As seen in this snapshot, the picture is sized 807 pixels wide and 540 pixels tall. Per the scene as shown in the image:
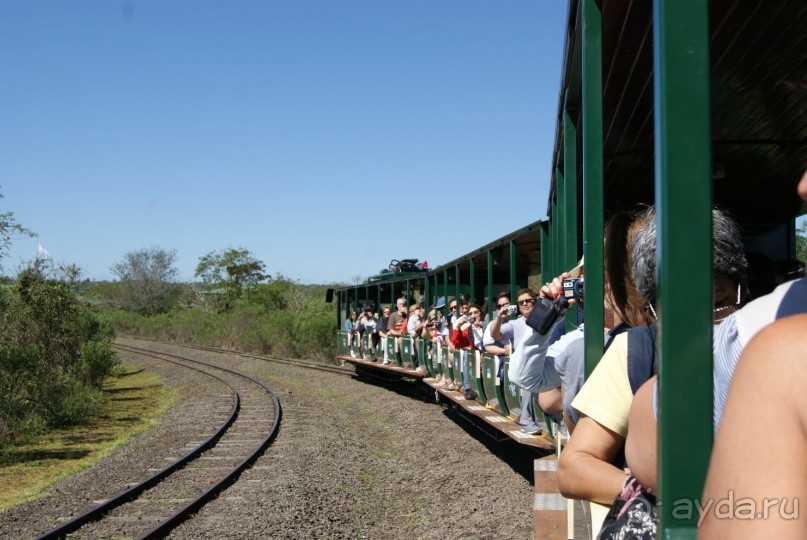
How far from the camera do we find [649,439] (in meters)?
1.74

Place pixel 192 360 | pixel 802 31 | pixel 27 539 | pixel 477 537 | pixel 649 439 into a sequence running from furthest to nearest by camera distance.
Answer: pixel 192 360 < pixel 27 539 < pixel 477 537 < pixel 802 31 < pixel 649 439

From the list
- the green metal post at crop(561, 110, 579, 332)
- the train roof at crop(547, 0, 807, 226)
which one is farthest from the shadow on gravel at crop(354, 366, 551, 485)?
the green metal post at crop(561, 110, 579, 332)

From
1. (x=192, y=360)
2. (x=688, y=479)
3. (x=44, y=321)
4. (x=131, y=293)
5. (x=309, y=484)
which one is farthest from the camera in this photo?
(x=131, y=293)

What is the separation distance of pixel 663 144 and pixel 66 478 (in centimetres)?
1067

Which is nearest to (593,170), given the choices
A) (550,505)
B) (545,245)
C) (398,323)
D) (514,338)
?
(550,505)

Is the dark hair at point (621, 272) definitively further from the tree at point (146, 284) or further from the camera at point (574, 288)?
the tree at point (146, 284)

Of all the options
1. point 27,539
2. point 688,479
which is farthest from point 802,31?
point 27,539

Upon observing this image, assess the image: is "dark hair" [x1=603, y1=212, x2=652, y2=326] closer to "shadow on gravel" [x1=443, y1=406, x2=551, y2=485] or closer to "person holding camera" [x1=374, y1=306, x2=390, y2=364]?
"shadow on gravel" [x1=443, y1=406, x2=551, y2=485]

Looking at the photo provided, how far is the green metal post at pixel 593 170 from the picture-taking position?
9.97 feet

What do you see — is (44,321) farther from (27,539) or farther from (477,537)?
(477,537)

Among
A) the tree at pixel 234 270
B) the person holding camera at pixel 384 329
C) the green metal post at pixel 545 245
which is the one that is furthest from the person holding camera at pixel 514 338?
the tree at pixel 234 270

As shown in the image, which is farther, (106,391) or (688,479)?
(106,391)

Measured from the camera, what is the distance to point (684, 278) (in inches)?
51.7

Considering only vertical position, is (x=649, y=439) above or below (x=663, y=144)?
below
